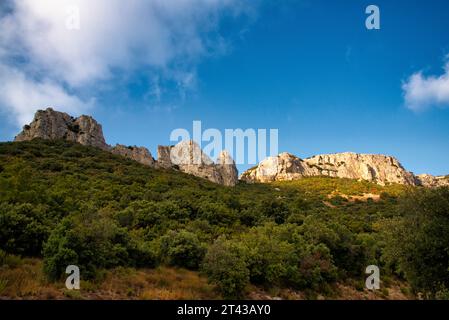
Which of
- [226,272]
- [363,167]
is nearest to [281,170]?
[363,167]

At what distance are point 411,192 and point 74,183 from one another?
33275mm

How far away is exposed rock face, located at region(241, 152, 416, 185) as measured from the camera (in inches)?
4889

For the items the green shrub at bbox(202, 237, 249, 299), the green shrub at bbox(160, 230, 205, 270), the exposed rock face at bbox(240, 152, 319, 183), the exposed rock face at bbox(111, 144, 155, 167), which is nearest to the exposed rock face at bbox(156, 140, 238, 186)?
the exposed rock face at bbox(111, 144, 155, 167)

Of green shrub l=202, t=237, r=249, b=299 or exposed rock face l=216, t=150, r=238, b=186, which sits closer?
green shrub l=202, t=237, r=249, b=299

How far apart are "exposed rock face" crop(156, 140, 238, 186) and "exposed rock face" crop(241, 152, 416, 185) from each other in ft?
80.5

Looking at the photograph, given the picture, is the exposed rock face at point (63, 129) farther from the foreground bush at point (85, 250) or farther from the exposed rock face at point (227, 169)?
the foreground bush at point (85, 250)

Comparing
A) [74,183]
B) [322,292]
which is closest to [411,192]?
[322,292]

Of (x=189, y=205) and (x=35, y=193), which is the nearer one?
(x=35, y=193)

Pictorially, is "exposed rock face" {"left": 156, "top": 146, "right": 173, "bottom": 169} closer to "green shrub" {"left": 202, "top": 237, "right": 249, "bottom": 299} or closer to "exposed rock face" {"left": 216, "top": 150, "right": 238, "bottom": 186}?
"exposed rock face" {"left": 216, "top": 150, "right": 238, "bottom": 186}

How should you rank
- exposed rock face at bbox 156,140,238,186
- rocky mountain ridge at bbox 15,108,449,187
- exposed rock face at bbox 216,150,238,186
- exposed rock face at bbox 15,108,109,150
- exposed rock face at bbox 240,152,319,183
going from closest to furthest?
exposed rock face at bbox 15,108,109,150
rocky mountain ridge at bbox 15,108,449,187
exposed rock face at bbox 156,140,238,186
exposed rock face at bbox 216,150,238,186
exposed rock face at bbox 240,152,319,183

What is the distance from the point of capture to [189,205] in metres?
34.1

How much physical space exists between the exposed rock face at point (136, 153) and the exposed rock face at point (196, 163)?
3.52 meters

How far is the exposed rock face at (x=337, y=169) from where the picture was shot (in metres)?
124
